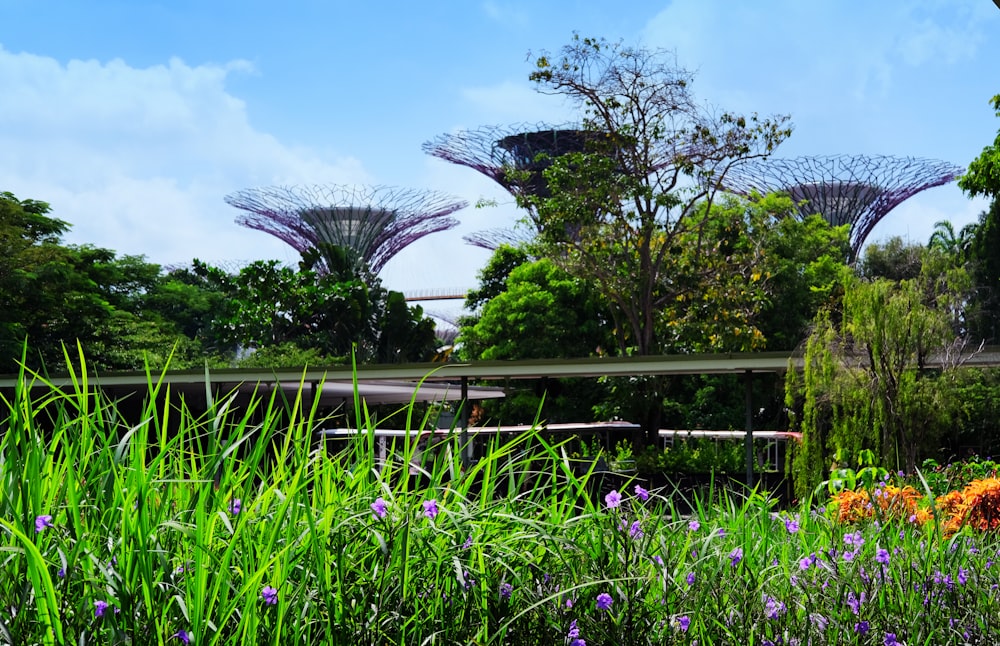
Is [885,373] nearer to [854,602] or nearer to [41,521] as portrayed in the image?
[854,602]

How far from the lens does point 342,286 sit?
1380 inches

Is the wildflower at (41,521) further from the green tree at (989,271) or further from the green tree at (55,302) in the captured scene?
the green tree at (989,271)

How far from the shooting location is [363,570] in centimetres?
284

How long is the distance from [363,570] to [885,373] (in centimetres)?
939

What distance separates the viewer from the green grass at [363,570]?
2.42m

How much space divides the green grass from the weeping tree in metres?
8.00

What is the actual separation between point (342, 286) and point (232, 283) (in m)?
3.53

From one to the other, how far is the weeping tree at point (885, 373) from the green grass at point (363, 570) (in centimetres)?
800

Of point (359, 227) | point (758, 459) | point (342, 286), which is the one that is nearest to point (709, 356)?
point (758, 459)

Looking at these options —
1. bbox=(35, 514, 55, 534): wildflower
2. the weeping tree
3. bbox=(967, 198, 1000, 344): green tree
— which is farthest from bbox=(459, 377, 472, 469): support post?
bbox=(967, 198, 1000, 344): green tree

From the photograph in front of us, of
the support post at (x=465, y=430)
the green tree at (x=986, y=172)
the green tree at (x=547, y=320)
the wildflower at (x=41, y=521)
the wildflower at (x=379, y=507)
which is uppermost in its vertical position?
the green tree at (x=986, y=172)

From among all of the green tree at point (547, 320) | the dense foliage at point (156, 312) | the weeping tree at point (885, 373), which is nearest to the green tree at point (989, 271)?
the green tree at point (547, 320)

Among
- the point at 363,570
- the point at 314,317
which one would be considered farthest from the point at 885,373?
the point at 314,317

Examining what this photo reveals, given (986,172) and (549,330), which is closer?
(986,172)
